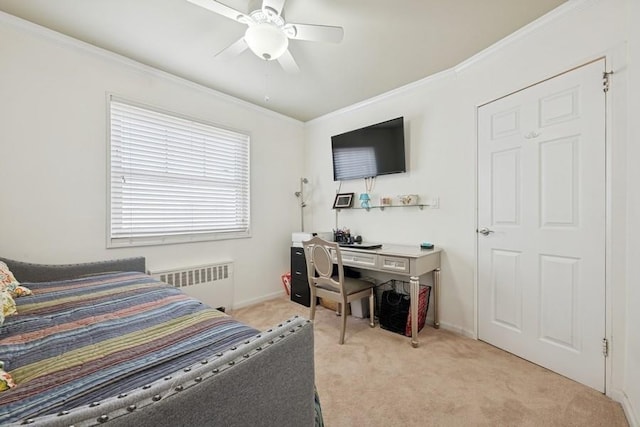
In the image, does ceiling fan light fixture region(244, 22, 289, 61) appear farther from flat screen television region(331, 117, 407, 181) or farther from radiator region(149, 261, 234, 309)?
radiator region(149, 261, 234, 309)

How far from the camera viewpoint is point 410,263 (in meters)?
2.30

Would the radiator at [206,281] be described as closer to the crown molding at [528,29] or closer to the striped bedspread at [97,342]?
the striped bedspread at [97,342]

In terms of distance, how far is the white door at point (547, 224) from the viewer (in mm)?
1697

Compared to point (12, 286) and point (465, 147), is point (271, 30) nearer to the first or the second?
point (465, 147)

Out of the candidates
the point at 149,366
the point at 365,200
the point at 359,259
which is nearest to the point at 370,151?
the point at 365,200

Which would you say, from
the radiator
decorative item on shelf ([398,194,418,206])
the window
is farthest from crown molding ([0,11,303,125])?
decorative item on shelf ([398,194,418,206])

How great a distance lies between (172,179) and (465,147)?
117 inches

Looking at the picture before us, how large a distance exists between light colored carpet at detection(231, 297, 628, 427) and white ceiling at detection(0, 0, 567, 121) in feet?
8.41

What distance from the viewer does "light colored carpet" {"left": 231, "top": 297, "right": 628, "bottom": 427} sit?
148 cm

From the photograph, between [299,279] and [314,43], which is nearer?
[314,43]

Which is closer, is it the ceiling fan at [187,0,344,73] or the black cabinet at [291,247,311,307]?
the ceiling fan at [187,0,344,73]

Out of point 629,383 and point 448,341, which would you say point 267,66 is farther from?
point 629,383

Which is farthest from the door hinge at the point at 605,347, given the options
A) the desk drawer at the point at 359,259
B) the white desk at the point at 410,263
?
the desk drawer at the point at 359,259

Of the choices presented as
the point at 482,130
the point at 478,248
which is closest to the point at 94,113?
the point at 482,130
